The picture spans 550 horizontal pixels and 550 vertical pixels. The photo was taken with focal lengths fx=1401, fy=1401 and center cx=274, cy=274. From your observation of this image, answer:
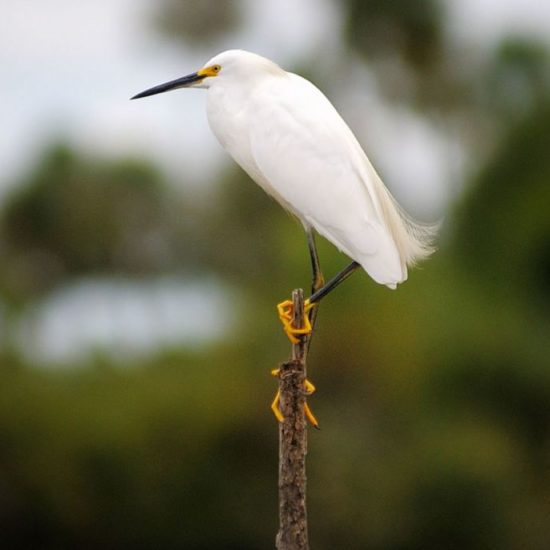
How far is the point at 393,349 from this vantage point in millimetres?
10844

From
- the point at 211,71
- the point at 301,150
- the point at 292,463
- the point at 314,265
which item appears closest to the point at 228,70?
A: the point at 211,71

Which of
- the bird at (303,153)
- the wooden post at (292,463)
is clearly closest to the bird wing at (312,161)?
the bird at (303,153)

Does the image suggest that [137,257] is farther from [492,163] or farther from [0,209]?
[492,163]

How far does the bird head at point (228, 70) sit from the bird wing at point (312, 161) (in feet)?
0.18

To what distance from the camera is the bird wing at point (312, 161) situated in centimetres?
394

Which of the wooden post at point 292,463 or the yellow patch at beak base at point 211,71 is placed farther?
the yellow patch at beak base at point 211,71

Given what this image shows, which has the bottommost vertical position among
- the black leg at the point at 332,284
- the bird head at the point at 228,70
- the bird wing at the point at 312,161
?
the black leg at the point at 332,284

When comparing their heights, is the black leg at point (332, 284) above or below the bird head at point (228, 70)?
below

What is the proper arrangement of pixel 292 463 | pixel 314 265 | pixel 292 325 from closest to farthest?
pixel 292 463, pixel 292 325, pixel 314 265

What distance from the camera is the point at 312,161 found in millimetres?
4016

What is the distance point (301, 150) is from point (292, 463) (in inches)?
37.6

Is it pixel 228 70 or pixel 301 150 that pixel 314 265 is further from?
pixel 228 70

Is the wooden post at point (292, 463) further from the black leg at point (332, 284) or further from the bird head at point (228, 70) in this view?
the bird head at point (228, 70)

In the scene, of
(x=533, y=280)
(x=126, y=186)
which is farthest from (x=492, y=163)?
(x=126, y=186)
